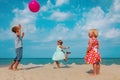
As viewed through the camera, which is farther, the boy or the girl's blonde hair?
the boy

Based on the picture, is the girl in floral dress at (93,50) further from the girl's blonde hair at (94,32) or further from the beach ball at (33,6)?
the beach ball at (33,6)

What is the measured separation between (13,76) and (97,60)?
3.30 m

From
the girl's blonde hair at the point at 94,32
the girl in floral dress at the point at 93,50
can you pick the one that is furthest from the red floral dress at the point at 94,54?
the girl's blonde hair at the point at 94,32

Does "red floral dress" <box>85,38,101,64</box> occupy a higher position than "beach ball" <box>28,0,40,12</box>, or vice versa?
"beach ball" <box>28,0,40,12</box>

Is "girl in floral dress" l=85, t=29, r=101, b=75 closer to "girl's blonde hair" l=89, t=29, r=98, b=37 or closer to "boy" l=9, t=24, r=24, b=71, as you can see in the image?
"girl's blonde hair" l=89, t=29, r=98, b=37

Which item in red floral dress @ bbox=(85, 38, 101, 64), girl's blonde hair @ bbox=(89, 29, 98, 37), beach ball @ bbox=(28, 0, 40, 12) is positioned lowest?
red floral dress @ bbox=(85, 38, 101, 64)

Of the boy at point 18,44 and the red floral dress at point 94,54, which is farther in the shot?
the boy at point 18,44

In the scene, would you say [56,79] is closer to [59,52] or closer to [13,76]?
[13,76]

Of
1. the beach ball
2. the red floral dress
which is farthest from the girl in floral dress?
the beach ball

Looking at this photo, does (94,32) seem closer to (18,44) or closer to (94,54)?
(94,54)

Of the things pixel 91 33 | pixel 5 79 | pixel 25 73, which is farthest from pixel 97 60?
pixel 5 79

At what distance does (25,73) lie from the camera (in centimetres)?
1198

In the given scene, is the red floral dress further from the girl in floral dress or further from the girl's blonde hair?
the girl's blonde hair

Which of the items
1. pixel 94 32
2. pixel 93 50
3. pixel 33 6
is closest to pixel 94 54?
pixel 93 50
